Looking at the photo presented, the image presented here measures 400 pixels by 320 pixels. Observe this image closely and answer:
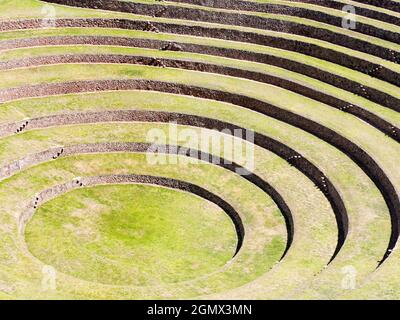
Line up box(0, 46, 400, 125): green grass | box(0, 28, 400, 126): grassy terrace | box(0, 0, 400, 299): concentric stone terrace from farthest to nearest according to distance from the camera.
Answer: box(0, 28, 400, 126): grassy terrace < box(0, 46, 400, 125): green grass < box(0, 0, 400, 299): concentric stone terrace

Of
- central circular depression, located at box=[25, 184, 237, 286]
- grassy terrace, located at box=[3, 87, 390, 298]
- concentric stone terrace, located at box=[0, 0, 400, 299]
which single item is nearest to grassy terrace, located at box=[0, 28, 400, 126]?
concentric stone terrace, located at box=[0, 0, 400, 299]

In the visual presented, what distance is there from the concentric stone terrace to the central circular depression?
93 mm

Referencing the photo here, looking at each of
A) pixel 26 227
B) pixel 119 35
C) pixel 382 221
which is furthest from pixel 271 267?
pixel 119 35

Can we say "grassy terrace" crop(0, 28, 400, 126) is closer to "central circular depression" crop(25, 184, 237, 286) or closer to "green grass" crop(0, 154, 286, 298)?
"green grass" crop(0, 154, 286, 298)

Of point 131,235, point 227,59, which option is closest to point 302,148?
point 227,59

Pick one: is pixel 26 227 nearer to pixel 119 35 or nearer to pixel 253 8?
pixel 119 35

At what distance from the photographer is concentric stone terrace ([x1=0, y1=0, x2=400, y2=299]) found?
27.7 metres

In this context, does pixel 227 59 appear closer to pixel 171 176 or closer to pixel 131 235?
pixel 171 176

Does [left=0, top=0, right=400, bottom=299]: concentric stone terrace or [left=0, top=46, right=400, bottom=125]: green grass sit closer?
[left=0, top=0, right=400, bottom=299]: concentric stone terrace

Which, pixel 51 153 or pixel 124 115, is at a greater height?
pixel 124 115

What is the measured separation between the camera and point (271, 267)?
2867 cm

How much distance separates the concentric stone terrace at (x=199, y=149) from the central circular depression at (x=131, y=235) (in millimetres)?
93

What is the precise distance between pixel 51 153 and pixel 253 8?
1996 cm

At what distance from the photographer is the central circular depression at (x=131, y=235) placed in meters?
28.7
